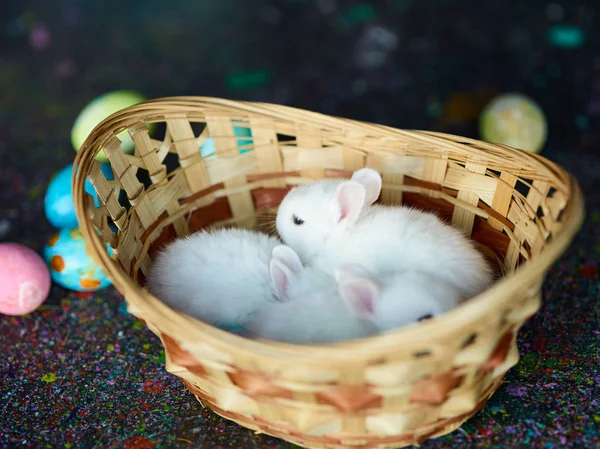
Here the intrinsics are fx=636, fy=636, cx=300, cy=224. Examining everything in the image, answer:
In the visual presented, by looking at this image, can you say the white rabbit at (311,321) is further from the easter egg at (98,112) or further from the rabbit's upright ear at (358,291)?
the easter egg at (98,112)

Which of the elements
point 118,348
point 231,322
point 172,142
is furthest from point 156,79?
point 231,322

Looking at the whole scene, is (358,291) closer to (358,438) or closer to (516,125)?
(358,438)

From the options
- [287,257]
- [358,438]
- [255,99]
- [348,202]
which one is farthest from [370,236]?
[255,99]

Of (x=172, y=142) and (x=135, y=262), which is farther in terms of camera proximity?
(x=172, y=142)

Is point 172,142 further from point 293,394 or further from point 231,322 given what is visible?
point 293,394

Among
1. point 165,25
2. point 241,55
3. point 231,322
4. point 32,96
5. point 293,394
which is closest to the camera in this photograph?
point 293,394

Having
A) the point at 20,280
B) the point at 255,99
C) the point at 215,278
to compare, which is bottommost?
the point at 255,99

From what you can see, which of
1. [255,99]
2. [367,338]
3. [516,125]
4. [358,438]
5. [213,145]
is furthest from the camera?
[255,99]
